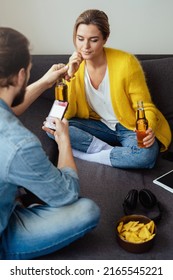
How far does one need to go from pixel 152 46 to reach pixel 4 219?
142cm

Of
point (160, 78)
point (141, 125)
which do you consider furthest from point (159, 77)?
point (141, 125)

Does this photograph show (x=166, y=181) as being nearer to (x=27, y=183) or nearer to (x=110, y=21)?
(x=27, y=183)

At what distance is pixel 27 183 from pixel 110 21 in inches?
52.7

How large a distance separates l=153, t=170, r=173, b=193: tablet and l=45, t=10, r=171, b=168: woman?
97 millimetres

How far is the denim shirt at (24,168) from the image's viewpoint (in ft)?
3.49

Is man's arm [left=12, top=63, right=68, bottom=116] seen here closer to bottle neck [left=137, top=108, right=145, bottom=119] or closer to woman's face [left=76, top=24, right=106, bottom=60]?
woman's face [left=76, top=24, right=106, bottom=60]

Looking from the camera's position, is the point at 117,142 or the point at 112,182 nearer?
the point at 112,182

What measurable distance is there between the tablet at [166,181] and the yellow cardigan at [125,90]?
0.77 ft

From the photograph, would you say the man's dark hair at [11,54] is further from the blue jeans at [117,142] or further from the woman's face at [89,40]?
the blue jeans at [117,142]

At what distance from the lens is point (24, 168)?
3.54 ft

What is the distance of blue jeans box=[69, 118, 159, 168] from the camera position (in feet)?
5.67

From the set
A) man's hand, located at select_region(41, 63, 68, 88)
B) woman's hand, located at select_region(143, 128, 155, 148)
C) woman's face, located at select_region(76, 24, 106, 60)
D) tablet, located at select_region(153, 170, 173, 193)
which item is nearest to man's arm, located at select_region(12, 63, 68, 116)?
man's hand, located at select_region(41, 63, 68, 88)

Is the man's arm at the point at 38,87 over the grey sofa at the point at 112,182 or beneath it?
over

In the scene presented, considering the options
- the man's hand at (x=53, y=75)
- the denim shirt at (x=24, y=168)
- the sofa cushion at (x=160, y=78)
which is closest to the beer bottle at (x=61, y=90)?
the man's hand at (x=53, y=75)
